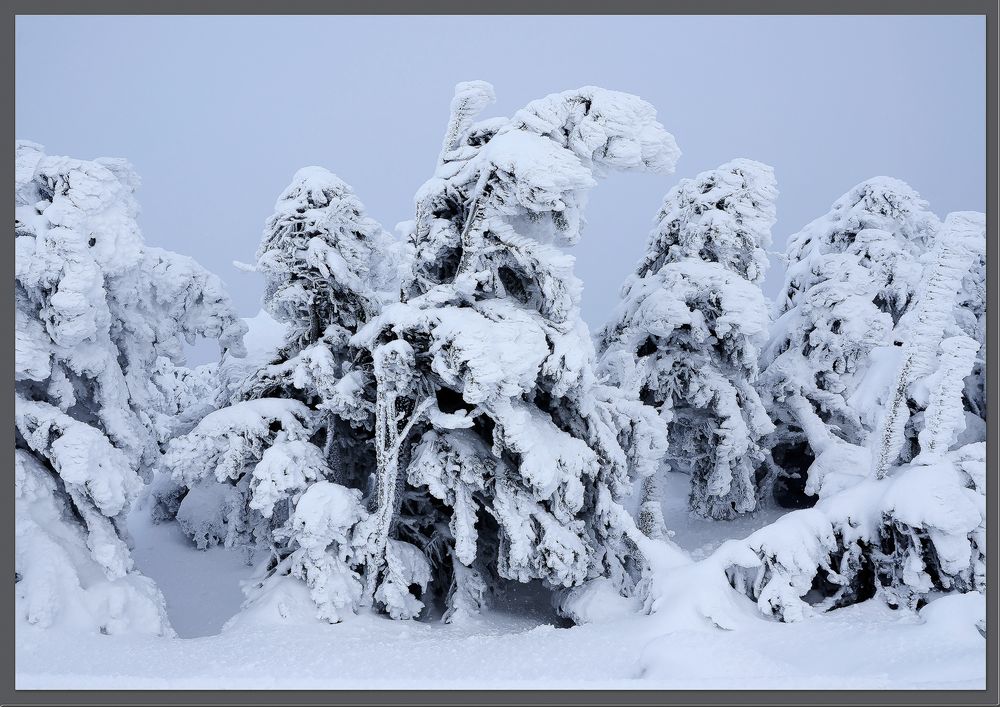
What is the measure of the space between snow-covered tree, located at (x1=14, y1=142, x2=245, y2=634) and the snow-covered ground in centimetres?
51

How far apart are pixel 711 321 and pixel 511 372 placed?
498cm

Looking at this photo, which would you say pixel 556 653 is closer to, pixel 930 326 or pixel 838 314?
pixel 930 326

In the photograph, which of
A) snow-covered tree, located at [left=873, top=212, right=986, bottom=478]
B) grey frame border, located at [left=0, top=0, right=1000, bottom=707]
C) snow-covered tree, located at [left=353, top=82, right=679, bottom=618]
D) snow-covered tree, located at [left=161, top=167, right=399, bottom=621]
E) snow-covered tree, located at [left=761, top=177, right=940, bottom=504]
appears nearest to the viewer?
grey frame border, located at [left=0, top=0, right=1000, bottom=707]

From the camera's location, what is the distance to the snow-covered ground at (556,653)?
19.9ft

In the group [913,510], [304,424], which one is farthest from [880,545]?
[304,424]

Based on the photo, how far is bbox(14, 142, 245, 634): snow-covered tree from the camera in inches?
281

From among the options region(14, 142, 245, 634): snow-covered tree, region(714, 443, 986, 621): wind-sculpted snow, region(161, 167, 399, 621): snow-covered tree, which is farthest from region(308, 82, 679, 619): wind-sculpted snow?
region(14, 142, 245, 634): snow-covered tree

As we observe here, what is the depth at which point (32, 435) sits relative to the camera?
7504mm

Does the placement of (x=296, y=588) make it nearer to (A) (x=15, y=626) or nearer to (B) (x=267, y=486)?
(B) (x=267, y=486)

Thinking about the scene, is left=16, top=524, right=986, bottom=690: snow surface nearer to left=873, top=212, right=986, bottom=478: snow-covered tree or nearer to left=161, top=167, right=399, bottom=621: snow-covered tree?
left=161, top=167, right=399, bottom=621: snow-covered tree

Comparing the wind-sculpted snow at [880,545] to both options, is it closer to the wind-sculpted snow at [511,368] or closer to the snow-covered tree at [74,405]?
the wind-sculpted snow at [511,368]

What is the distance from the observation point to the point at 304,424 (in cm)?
Answer: 1030
